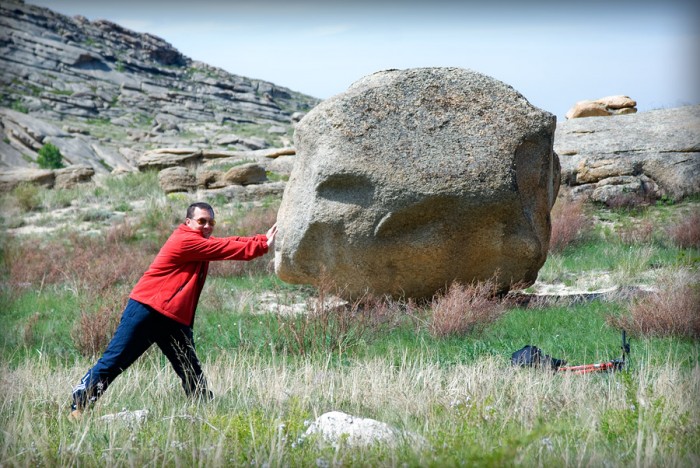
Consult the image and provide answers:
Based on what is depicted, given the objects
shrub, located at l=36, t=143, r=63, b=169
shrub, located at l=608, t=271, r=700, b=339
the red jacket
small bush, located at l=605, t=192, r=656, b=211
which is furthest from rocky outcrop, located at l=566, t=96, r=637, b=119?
shrub, located at l=36, t=143, r=63, b=169

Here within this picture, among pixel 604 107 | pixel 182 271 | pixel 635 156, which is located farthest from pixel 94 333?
pixel 604 107

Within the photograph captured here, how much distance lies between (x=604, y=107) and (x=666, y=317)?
54.0 feet

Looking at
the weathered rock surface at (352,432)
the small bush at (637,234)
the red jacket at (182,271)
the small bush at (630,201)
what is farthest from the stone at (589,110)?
the weathered rock surface at (352,432)

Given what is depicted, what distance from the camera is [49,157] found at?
1523 inches

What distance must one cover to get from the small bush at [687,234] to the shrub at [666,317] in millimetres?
5673

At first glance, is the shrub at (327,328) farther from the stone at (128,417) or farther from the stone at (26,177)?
the stone at (26,177)

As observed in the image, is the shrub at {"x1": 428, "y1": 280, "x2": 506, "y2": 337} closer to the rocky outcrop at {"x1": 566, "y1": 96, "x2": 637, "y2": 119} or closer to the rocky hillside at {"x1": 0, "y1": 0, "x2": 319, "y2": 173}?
the rocky outcrop at {"x1": 566, "y1": 96, "x2": 637, "y2": 119}

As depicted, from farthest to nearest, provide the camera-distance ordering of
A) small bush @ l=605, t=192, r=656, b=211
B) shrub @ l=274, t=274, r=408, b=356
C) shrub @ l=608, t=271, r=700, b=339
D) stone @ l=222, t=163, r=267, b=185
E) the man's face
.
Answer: stone @ l=222, t=163, r=267, b=185 < small bush @ l=605, t=192, r=656, b=211 < shrub @ l=274, t=274, r=408, b=356 < shrub @ l=608, t=271, r=700, b=339 < the man's face

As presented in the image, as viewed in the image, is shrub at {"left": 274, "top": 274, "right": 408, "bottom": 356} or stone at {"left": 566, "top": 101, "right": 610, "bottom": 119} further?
stone at {"left": 566, "top": 101, "right": 610, "bottom": 119}

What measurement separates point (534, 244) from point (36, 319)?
6613mm

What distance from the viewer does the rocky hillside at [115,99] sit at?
45844 mm

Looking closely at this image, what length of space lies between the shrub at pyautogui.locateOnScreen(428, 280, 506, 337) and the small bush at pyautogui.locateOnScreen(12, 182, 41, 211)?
48.4 feet

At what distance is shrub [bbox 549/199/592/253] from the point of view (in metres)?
14.1

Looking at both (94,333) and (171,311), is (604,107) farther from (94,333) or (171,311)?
(171,311)
